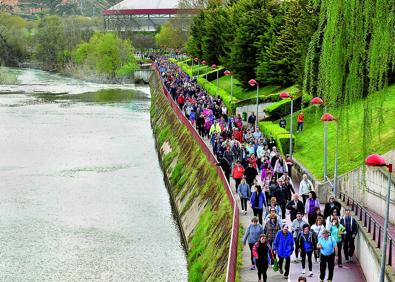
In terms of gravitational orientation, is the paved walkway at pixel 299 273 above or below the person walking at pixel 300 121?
below

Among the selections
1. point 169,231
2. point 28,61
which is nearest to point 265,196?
point 169,231

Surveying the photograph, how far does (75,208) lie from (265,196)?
16.4m

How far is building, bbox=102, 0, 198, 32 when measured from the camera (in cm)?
17725

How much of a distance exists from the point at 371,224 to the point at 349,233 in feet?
5.47

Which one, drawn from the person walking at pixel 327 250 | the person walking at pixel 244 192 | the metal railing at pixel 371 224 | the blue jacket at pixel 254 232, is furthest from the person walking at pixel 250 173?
the person walking at pixel 327 250

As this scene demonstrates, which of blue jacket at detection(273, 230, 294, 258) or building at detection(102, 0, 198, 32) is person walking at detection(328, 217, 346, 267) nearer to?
blue jacket at detection(273, 230, 294, 258)

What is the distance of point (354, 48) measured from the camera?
44.2ft

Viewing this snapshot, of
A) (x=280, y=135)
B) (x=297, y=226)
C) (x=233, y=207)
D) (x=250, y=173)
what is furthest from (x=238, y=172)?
(x=280, y=135)

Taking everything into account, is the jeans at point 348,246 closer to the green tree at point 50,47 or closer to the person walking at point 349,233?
the person walking at point 349,233

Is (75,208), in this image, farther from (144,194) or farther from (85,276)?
(85,276)

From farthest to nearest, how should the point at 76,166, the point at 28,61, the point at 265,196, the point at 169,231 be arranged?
the point at 28,61 → the point at 76,166 → the point at 169,231 → the point at 265,196

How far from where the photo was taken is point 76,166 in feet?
160

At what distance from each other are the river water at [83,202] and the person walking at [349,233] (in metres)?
8.04

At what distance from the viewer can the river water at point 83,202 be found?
27781 mm
